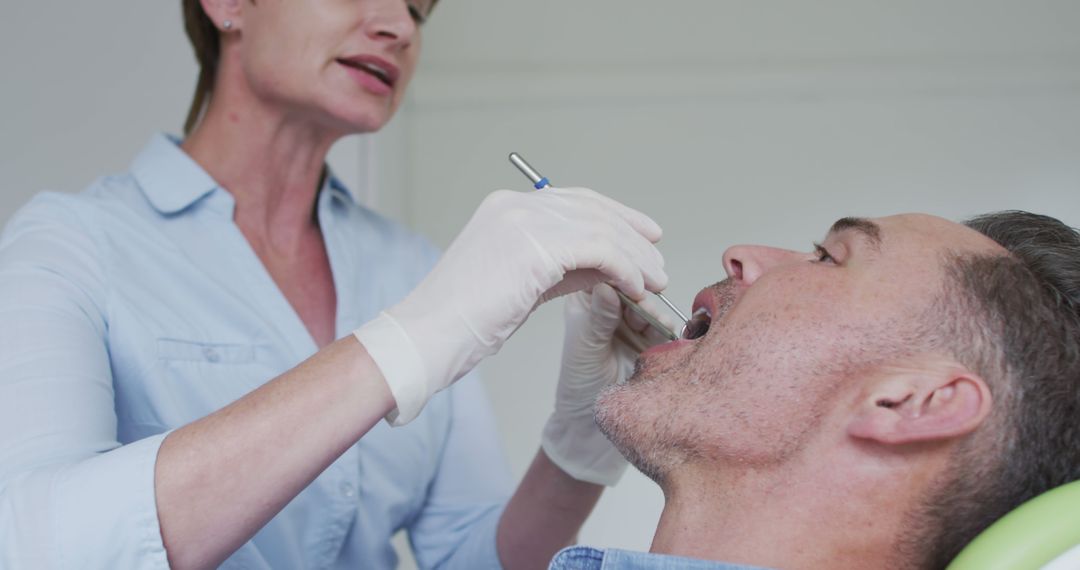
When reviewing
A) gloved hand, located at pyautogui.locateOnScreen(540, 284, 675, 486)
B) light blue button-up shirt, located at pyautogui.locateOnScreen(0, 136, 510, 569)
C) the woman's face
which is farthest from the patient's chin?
the woman's face

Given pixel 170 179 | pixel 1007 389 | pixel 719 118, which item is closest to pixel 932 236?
pixel 1007 389

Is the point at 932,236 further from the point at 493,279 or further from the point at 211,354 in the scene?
the point at 211,354

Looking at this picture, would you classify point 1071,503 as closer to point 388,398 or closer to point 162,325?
point 388,398

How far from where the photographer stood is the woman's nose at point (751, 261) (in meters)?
1.20

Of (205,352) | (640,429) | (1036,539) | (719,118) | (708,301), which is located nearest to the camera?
(1036,539)

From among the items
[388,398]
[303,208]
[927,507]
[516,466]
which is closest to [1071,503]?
[927,507]

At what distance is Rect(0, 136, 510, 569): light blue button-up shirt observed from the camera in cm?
88

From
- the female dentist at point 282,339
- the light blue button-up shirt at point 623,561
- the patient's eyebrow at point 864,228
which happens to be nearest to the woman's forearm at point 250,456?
the female dentist at point 282,339

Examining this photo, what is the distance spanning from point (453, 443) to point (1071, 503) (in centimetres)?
95

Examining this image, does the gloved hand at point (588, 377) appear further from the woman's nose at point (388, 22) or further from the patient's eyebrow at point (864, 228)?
the woman's nose at point (388, 22)

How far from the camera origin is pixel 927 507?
988 mm

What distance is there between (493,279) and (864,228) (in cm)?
44

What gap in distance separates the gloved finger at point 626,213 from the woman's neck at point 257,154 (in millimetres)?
565

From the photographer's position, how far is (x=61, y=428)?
966mm
